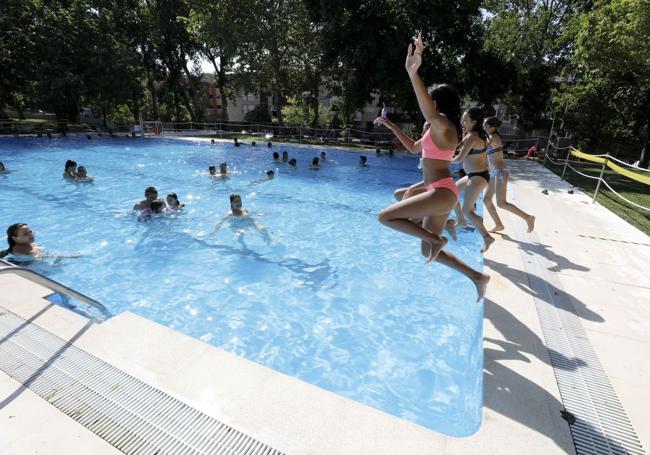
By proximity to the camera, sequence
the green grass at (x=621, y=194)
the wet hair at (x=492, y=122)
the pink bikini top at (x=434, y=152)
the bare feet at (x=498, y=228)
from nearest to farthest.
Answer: the pink bikini top at (x=434, y=152) < the wet hair at (x=492, y=122) < the bare feet at (x=498, y=228) < the green grass at (x=621, y=194)

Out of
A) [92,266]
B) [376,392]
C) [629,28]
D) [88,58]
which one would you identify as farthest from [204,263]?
[88,58]

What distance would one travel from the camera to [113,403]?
9.35ft

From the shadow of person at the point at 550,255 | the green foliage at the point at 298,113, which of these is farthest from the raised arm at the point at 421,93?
the green foliage at the point at 298,113

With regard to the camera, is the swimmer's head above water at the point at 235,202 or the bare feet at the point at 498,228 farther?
the swimmer's head above water at the point at 235,202

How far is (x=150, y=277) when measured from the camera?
6570 millimetres

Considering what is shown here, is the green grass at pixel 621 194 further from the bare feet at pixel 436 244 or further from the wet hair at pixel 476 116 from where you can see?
the bare feet at pixel 436 244

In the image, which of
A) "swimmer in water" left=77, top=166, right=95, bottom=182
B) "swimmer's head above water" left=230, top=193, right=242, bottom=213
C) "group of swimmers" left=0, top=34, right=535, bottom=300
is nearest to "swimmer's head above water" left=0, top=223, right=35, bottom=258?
"group of swimmers" left=0, top=34, right=535, bottom=300

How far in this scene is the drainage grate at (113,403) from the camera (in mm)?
2523

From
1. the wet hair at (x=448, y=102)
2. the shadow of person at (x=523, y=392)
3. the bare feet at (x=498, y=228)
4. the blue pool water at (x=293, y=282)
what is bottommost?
the blue pool water at (x=293, y=282)

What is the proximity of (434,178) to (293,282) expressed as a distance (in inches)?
149

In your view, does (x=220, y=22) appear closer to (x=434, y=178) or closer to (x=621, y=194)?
(x=621, y=194)

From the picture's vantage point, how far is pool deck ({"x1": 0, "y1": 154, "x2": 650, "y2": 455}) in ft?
8.30

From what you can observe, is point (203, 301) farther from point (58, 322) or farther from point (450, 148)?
point (450, 148)

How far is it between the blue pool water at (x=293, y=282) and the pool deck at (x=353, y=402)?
0.54m
